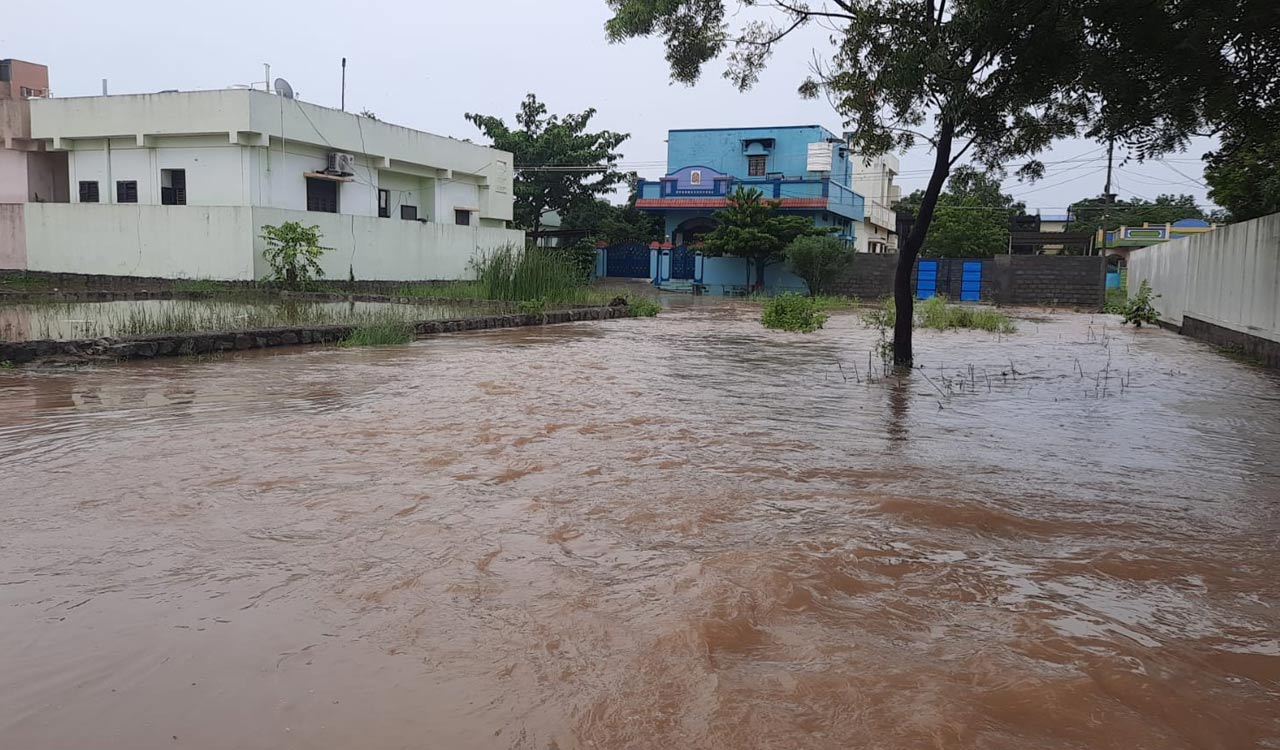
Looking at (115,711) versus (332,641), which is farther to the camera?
(332,641)

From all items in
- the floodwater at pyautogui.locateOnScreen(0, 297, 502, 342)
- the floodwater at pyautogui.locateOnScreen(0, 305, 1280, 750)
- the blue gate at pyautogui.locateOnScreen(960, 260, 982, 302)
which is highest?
the blue gate at pyautogui.locateOnScreen(960, 260, 982, 302)

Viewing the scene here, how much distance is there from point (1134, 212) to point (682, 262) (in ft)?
114

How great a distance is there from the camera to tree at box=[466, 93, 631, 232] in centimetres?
3388

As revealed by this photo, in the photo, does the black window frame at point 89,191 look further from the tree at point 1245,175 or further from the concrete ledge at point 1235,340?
the concrete ledge at point 1235,340

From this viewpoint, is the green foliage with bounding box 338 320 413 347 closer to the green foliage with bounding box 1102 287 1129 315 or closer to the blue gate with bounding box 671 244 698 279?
the green foliage with bounding box 1102 287 1129 315

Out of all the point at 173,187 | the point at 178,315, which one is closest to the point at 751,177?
the point at 173,187

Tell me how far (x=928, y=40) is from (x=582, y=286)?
13698 millimetres

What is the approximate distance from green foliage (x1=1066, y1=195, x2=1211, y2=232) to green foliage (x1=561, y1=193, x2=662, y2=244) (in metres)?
28.4

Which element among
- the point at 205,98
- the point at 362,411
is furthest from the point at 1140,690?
the point at 205,98

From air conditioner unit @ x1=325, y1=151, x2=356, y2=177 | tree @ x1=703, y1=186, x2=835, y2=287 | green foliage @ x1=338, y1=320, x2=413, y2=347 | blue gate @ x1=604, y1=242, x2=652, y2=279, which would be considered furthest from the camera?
blue gate @ x1=604, y1=242, x2=652, y2=279

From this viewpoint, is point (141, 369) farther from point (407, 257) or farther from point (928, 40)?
point (407, 257)

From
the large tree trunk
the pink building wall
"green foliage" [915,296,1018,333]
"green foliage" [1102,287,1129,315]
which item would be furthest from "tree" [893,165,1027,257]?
the pink building wall

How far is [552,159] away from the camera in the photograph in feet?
112

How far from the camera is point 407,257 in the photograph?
24.7 meters
